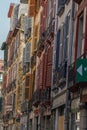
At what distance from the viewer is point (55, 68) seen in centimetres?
2794

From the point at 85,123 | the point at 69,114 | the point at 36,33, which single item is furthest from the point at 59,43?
the point at 36,33

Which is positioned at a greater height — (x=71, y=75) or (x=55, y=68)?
(x=55, y=68)

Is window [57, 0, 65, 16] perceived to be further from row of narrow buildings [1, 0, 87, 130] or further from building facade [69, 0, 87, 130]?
building facade [69, 0, 87, 130]

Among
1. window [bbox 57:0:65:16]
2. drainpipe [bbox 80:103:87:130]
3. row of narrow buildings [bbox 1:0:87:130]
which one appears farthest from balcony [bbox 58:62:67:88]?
drainpipe [bbox 80:103:87:130]

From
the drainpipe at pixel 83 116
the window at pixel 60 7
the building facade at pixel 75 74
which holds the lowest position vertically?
the drainpipe at pixel 83 116

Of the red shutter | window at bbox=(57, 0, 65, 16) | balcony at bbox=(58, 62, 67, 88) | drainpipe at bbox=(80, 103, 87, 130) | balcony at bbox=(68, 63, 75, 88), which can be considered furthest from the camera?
the red shutter

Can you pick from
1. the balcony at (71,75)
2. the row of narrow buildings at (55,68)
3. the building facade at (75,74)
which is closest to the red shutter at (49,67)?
the row of narrow buildings at (55,68)

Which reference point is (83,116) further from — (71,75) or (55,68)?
(55,68)

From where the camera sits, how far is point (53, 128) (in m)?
28.5

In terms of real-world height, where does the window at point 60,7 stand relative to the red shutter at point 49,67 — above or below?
above

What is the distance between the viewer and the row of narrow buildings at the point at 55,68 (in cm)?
2089

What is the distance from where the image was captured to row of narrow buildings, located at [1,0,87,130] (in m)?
20.9

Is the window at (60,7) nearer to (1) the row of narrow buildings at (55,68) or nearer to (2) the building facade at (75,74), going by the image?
(1) the row of narrow buildings at (55,68)

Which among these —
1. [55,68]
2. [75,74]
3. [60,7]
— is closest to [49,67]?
[55,68]
